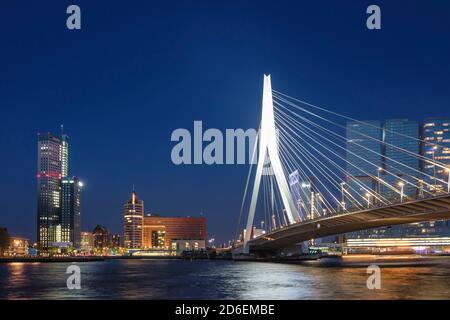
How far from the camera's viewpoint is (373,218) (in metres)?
45.0

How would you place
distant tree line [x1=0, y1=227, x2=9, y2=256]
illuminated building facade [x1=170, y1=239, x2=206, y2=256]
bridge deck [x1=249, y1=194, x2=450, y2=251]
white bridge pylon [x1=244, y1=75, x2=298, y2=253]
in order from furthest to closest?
illuminated building facade [x1=170, y1=239, x2=206, y2=256]
distant tree line [x1=0, y1=227, x2=9, y2=256]
white bridge pylon [x1=244, y1=75, x2=298, y2=253]
bridge deck [x1=249, y1=194, x2=450, y2=251]

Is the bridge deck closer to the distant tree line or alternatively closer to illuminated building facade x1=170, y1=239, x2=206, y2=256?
the distant tree line

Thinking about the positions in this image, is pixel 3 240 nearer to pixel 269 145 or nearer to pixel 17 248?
pixel 17 248

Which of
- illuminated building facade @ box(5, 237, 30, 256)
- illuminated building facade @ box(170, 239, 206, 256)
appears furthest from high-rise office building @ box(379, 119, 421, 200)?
illuminated building facade @ box(5, 237, 30, 256)

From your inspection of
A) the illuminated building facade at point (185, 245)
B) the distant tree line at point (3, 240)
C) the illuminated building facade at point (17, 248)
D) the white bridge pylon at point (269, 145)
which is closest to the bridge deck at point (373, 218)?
the white bridge pylon at point (269, 145)

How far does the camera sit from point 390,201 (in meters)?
42.9

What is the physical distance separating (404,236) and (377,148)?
3565 cm

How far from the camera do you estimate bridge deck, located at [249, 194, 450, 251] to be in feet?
129

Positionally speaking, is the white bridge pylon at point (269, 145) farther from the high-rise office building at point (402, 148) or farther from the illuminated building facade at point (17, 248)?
the high-rise office building at point (402, 148)

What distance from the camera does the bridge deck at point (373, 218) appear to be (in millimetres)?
39312

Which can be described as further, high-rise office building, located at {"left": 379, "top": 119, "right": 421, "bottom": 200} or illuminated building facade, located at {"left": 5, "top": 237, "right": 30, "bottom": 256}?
high-rise office building, located at {"left": 379, "top": 119, "right": 421, "bottom": 200}
